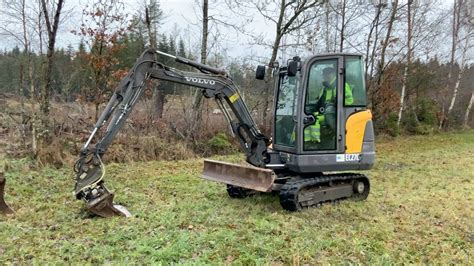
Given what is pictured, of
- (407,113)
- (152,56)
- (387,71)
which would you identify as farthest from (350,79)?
(407,113)

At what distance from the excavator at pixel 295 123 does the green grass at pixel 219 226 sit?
1.29 ft

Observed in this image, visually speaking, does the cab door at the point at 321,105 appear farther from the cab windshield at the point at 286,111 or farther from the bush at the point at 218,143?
the bush at the point at 218,143

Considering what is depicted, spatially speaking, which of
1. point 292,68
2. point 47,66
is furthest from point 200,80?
→ point 47,66

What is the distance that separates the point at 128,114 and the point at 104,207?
1.36m

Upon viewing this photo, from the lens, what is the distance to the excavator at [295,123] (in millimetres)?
6133

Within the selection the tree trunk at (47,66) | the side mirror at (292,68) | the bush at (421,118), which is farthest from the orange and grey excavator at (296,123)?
the bush at (421,118)

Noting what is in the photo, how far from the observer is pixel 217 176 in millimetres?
6883

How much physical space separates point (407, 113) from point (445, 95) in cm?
371

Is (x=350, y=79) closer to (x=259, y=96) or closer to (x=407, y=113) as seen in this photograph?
(x=259, y=96)

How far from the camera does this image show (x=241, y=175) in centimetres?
653

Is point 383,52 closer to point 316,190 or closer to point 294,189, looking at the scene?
point 316,190

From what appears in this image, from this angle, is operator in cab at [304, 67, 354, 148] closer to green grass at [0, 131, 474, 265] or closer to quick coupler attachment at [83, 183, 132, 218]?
green grass at [0, 131, 474, 265]

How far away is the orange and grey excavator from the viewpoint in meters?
6.14

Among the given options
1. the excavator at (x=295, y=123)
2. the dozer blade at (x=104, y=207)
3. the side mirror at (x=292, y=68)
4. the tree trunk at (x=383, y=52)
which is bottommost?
the dozer blade at (x=104, y=207)
